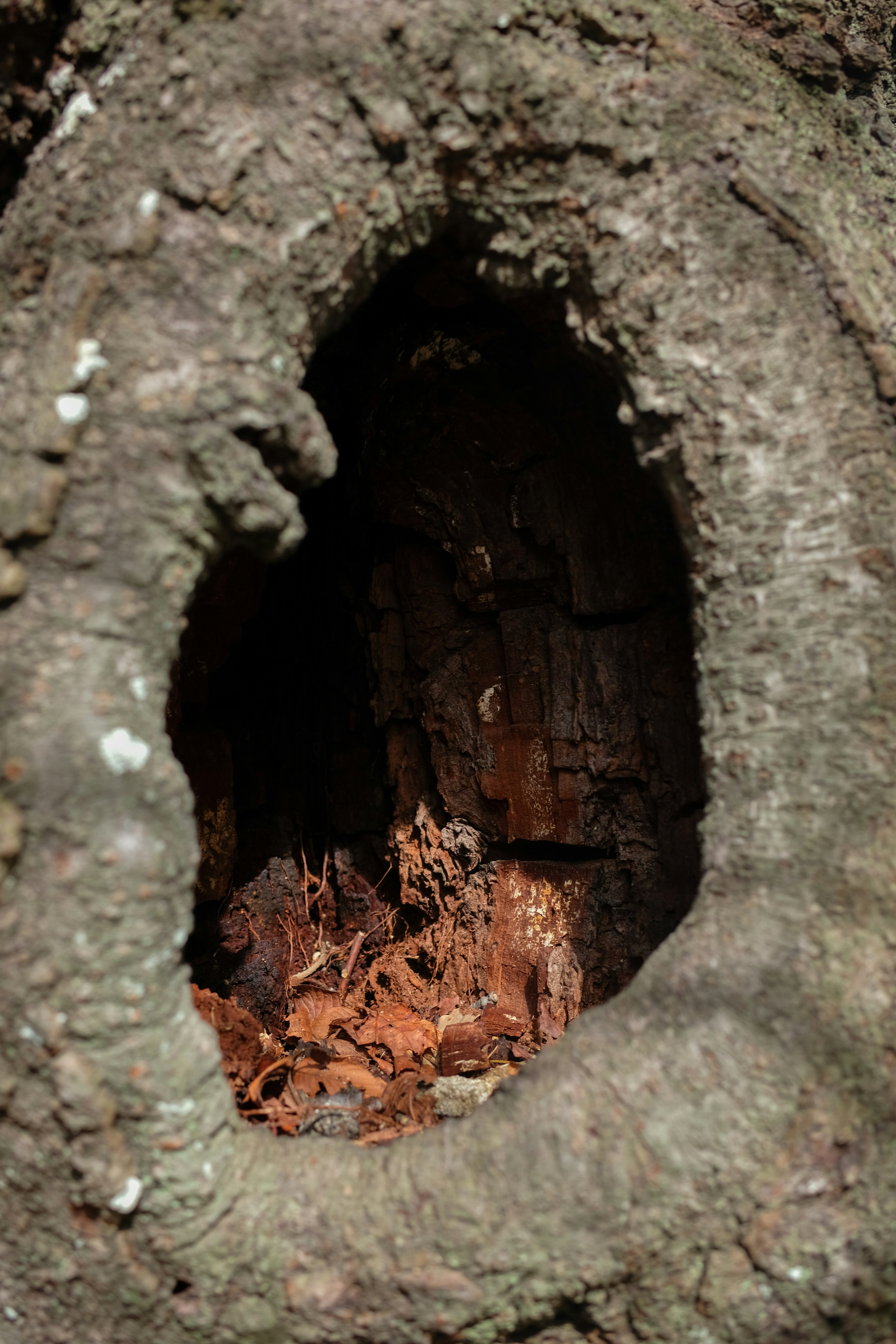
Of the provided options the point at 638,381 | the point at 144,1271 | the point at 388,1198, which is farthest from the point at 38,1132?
the point at 638,381

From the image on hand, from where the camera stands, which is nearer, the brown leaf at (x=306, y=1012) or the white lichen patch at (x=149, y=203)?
the white lichen patch at (x=149, y=203)

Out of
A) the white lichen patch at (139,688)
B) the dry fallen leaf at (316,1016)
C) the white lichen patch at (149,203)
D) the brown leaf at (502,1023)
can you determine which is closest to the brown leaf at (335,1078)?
the dry fallen leaf at (316,1016)

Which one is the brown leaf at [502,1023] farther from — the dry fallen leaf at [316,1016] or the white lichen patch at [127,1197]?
the white lichen patch at [127,1197]

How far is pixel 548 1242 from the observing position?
1.30 m

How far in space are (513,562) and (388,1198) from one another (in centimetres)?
156

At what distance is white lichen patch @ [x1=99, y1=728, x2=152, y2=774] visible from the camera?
126 cm

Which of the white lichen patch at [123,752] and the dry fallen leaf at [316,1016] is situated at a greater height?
the white lichen patch at [123,752]

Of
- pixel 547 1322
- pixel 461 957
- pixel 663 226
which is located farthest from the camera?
pixel 461 957

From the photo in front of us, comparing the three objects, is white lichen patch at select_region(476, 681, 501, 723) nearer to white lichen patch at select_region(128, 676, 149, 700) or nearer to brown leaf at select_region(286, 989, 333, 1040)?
brown leaf at select_region(286, 989, 333, 1040)

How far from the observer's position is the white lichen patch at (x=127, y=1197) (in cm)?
128

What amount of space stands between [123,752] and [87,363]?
1.96 feet

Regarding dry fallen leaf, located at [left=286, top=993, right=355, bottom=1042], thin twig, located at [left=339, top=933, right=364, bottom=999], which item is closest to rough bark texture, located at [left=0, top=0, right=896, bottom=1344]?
dry fallen leaf, located at [left=286, top=993, right=355, bottom=1042]

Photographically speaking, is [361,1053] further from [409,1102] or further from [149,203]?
[149,203]

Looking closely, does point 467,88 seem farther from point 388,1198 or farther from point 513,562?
point 388,1198
